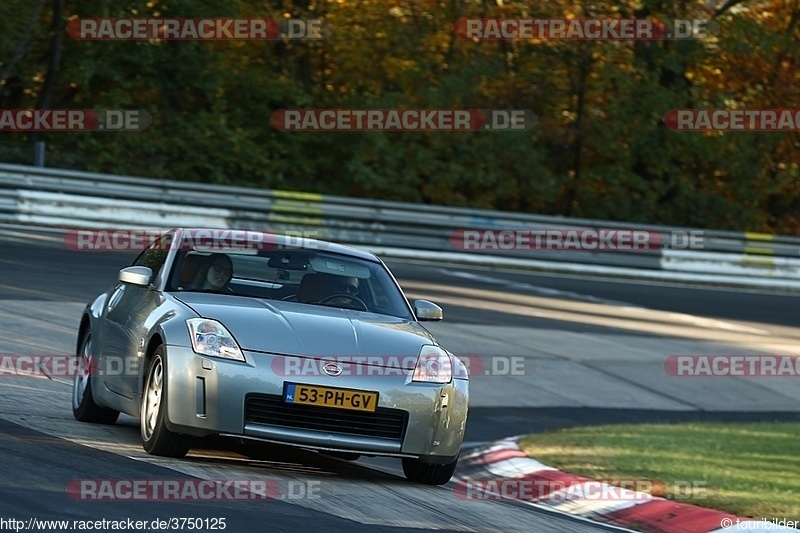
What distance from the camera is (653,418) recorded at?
45.9ft

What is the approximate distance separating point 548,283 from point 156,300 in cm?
1496

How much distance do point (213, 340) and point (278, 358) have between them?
377 millimetres

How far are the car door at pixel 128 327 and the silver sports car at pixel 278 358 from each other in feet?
0.05

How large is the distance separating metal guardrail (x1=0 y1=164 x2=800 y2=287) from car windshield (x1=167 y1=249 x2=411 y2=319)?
1381 cm

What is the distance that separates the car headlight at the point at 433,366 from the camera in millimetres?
7781

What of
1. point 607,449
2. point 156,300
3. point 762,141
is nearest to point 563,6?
point 762,141

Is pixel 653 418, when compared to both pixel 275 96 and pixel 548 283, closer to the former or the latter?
pixel 548 283

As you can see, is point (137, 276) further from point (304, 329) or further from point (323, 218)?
point (323, 218)

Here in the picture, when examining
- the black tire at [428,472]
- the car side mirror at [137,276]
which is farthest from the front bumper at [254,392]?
the car side mirror at [137,276]

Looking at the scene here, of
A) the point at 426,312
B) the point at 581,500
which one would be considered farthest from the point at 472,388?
the point at 426,312

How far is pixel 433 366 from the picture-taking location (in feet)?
25.9

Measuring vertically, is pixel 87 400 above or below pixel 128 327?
below

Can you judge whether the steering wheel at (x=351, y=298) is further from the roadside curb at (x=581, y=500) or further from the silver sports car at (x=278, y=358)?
the roadside curb at (x=581, y=500)

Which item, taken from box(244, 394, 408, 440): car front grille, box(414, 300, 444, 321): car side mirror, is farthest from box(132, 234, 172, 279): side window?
box(244, 394, 408, 440): car front grille
